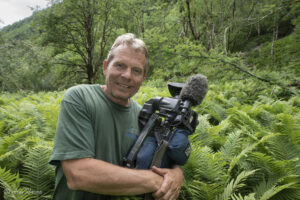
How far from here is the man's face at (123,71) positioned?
1.66m

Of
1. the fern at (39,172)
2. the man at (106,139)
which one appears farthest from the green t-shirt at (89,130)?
the fern at (39,172)

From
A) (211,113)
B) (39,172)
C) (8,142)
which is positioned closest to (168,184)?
(39,172)

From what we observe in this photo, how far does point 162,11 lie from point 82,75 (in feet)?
30.4

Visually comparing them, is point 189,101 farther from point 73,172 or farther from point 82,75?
point 82,75

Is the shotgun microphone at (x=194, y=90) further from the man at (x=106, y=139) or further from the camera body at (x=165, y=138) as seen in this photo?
the man at (x=106, y=139)

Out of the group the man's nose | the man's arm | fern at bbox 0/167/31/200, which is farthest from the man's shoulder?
fern at bbox 0/167/31/200

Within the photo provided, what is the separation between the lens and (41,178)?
6.79 feet

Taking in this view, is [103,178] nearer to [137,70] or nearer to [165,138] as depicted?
[165,138]

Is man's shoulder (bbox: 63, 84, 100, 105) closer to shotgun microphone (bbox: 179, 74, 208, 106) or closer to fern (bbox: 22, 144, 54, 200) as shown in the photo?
shotgun microphone (bbox: 179, 74, 208, 106)

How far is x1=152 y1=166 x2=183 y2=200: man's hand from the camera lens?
1386 mm

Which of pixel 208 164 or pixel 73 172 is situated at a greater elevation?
pixel 73 172

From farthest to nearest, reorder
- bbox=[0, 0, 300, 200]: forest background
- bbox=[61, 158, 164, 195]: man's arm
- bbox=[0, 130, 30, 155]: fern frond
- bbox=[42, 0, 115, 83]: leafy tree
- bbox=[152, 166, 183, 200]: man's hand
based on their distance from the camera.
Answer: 1. bbox=[42, 0, 115, 83]: leafy tree
2. bbox=[0, 130, 30, 155]: fern frond
3. bbox=[0, 0, 300, 200]: forest background
4. bbox=[152, 166, 183, 200]: man's hand
5. bbox=[61, 158, 164, 195]: man's arm

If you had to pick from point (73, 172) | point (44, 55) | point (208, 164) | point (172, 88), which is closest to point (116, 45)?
point (172, 88)

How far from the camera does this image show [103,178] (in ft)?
4.06
